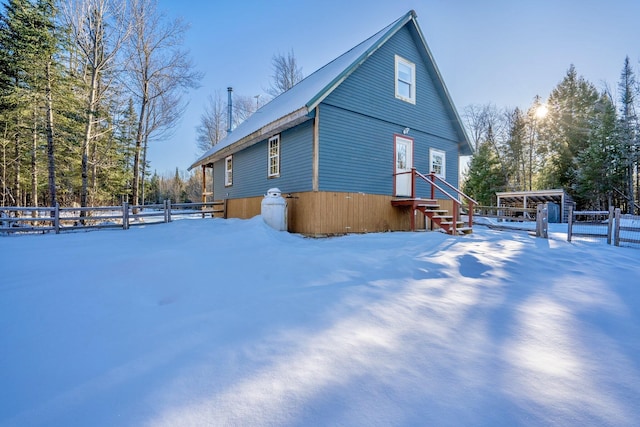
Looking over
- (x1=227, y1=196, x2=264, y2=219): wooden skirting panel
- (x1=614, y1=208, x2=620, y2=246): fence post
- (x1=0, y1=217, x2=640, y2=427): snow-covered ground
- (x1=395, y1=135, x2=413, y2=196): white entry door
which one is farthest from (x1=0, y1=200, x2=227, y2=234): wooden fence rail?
(x1=614, y1=208, x2=620, y2=246): fence post

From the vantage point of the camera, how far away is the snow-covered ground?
173cm

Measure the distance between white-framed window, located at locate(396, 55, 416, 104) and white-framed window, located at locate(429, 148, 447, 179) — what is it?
7.29 ft

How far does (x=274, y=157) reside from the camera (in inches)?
418

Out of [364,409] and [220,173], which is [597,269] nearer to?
[364,409]

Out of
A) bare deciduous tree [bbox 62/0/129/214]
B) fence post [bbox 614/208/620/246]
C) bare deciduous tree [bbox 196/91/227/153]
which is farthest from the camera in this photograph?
bare deciduous tree [bbox 196/91/227/153]

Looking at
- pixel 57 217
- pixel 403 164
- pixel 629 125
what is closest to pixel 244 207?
pixel 57 217

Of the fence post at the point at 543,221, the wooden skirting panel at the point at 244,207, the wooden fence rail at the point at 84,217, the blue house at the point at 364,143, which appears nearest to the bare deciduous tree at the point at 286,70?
the wooden fence rail at the point at 84,217

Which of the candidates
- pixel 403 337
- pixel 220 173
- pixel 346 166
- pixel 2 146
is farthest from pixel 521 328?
pixel 2 146

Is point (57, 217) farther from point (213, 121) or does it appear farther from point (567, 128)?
point (567, 128)

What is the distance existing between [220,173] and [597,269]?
14957 millimetres

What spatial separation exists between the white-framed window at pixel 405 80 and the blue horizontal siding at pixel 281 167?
4117 millimetres

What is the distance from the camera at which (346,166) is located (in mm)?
9016

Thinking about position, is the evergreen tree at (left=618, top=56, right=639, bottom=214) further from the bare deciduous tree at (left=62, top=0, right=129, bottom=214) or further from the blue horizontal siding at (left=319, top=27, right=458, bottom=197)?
the bare deciduous tree at (left=62, top=0, right=129, bottom=214)

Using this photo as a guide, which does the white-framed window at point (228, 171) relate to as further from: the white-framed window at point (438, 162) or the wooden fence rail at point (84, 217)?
the white-framed window at point (438, 162)
